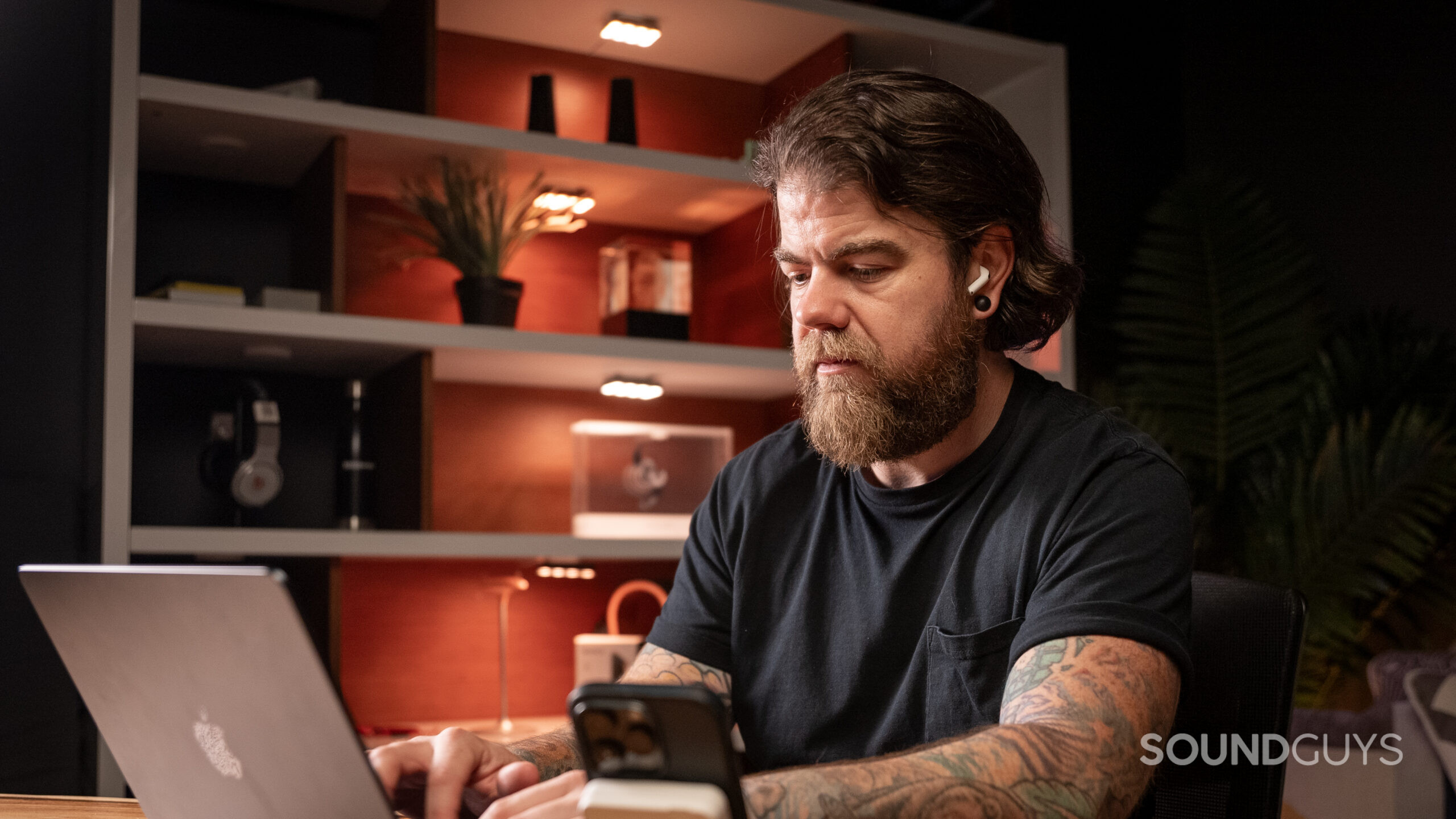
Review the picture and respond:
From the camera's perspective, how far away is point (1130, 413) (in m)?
3.28

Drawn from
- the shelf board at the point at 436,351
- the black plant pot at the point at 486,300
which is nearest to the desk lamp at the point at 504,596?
the shelf board at the point at 436,351

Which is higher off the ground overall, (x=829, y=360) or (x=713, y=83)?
(x=713, y=83)

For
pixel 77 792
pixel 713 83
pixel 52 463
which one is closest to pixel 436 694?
pixel 77 792

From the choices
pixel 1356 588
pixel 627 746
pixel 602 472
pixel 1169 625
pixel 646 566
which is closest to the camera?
pixel 627 746

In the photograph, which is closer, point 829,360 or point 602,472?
point 829,360

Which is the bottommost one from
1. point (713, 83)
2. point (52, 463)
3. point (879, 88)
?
point (52, 463)

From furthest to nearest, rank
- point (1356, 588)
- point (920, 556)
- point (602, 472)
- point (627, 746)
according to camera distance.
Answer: point (1356, 588) → point (602, 472) → point (920, 556) → point (627, 746)

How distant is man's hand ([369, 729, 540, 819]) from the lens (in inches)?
33.3

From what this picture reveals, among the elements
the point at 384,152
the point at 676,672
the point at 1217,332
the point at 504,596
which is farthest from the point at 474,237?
the point at 1217,332

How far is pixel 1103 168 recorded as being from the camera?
3.78m

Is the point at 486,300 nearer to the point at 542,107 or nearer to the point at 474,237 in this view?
the point at 474,237

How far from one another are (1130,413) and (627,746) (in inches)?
118

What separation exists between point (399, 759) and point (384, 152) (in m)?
1.73

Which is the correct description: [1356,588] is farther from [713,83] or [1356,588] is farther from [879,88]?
[879,88]
